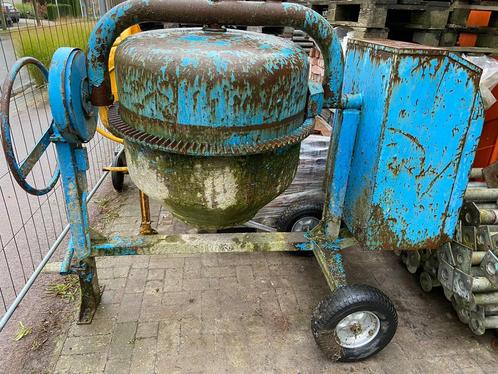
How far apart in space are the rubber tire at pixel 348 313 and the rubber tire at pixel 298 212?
2.74ft

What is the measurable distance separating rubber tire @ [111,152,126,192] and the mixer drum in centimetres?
198

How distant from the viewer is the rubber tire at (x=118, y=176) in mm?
3689

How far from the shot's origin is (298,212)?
282 centimetres

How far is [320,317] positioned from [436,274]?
0.90 m

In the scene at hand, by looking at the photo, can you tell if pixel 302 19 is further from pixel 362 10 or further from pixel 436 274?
pixel 436 274

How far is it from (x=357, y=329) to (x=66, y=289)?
6.04 ft

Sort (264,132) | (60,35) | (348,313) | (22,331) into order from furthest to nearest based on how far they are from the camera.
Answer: (60,35)
(22,331)
(348,313)
(264,132)

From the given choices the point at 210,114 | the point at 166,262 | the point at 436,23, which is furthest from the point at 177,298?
the point at 436,23

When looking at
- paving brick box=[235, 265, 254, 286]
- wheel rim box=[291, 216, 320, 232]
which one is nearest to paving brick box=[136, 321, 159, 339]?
paving brick box=[235, 265, 254, 286]

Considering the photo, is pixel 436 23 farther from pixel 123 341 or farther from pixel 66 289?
pixel 66 289

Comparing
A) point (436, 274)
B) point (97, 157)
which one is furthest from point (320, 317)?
point (97, 157)

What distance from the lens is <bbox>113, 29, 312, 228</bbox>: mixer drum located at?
4.76ft

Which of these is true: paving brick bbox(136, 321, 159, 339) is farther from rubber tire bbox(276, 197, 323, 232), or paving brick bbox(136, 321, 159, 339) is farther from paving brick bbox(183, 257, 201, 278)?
rubber tire bbox(276, 197, 323, 232)

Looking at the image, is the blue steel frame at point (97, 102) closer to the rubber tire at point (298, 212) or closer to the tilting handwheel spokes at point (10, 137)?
the tilting handwheel spokes at point (10, 137)
